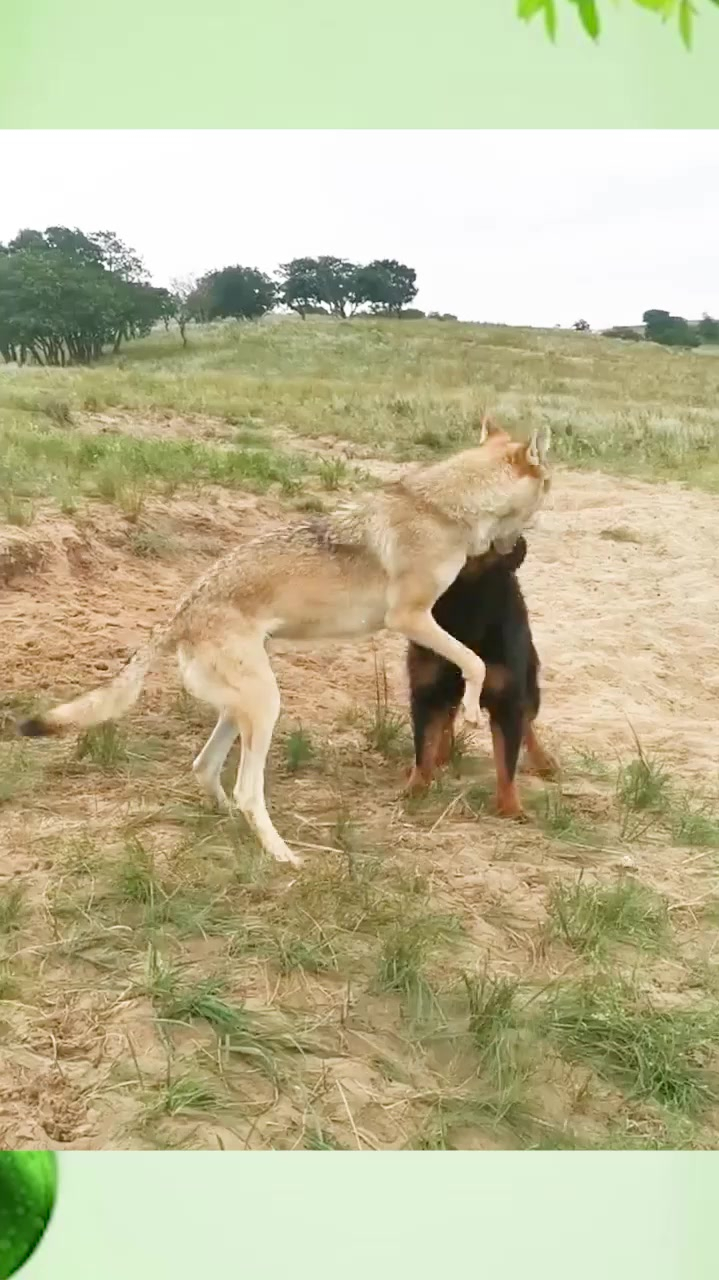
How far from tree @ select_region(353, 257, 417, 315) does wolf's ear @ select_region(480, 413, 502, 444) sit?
0.82ft

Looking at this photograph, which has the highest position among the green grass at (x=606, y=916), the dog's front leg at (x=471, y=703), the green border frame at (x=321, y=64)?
the green border frame at (x=321, y=64)

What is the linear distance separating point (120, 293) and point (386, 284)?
1.57 feet

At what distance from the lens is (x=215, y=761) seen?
1.98 meters

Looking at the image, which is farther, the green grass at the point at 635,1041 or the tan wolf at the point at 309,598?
the tan wolf at the point at 309,598

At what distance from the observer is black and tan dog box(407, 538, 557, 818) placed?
2.02 meters

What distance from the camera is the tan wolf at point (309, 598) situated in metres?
1.95

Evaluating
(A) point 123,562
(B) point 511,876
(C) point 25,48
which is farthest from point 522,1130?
(C) point 25,48

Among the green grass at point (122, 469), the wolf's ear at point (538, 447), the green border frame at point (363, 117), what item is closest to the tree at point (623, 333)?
the wolf's ear at point (538, 447)

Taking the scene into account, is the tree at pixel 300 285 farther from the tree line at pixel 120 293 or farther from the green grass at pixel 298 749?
the green grass at pixel 298 749

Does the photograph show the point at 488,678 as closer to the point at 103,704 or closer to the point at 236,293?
the point at 103,704
